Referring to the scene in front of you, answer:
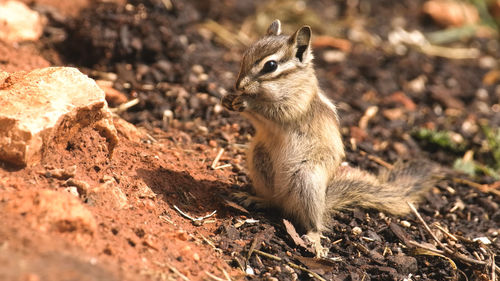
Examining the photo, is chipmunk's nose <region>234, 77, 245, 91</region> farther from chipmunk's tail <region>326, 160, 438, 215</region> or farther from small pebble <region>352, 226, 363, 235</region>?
small pebble <region>352, 226, 363, 235</region>

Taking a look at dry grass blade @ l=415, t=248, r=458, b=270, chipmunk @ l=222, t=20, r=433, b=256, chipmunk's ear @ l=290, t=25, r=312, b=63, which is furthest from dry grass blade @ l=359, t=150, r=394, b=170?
chipmunk's ear @ l=290, t=25, r=312, b=63

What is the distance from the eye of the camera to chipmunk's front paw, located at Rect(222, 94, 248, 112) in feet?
14.4

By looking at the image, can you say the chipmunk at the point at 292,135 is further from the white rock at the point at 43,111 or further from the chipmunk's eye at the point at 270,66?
the white rock at the point at 43,111

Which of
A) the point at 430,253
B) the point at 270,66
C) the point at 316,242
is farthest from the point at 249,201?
the point at 430,253

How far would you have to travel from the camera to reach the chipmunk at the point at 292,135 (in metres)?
4.39

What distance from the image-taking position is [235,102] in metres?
4.38

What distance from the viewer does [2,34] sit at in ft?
19.7

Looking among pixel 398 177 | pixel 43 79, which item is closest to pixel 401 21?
pixel 398 177

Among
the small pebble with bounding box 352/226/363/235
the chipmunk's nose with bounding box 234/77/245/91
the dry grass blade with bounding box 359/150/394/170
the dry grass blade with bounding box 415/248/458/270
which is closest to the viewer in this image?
the chipmunk's nose with bounding box 234/77/245/91

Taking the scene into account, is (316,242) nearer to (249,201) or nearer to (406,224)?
(249,201)

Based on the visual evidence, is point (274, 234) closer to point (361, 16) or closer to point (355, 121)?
point (355, 121)

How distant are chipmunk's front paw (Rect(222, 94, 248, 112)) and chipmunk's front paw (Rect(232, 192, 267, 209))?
806mm

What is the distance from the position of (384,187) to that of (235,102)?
167 centimetres

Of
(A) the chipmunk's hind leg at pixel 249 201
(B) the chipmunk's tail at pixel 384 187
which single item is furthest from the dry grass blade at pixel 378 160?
(A) the chipmunk's hind leg at pixel 249 201
